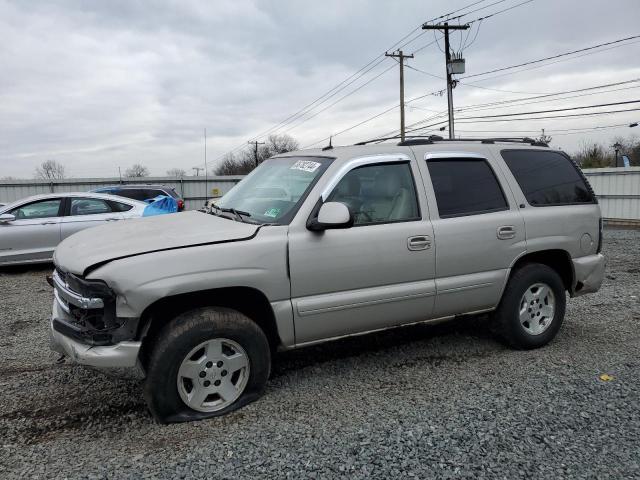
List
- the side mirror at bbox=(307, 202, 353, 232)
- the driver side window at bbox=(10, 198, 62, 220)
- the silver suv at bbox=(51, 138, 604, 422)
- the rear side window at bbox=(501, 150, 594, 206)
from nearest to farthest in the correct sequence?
the silver suv at bbox=(51, 138, 604, 422)
the side mirror at bbox=(307, 202, 353, 232)
the rear side window at bbox=(501, 150, 594, 206)
the driver side window at bbox=(10, 198, 62, 220)

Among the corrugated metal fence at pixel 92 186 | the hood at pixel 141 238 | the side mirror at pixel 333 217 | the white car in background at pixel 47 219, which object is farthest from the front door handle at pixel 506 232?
the corrugated metal fence at pixel 92 186

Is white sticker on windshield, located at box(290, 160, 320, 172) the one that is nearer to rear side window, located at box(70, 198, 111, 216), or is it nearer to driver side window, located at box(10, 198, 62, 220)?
rear side window, located at box(70, 198, 111, 216)

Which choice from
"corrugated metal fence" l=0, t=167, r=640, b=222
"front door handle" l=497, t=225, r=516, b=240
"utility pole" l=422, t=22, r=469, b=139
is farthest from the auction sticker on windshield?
"utility pole" l=422, t=22, r=469, b=139

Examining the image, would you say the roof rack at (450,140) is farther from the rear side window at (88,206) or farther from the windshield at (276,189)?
the rear side window at (88,206)

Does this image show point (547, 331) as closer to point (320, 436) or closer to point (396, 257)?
point (396, 257)

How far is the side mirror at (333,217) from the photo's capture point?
342 cm

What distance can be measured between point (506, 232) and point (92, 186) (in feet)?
72.5

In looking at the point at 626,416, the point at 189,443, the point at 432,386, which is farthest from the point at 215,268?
the point at 626,416

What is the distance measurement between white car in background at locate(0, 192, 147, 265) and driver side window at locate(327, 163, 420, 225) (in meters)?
6.95

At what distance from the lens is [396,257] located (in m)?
3.83

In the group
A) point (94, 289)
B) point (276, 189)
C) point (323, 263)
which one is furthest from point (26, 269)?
point (323, 263)

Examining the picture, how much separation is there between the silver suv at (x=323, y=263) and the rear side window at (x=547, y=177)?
0.5 inches

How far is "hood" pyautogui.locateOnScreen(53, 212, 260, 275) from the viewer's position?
10.4 ft

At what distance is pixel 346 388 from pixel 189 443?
128 centimetres
